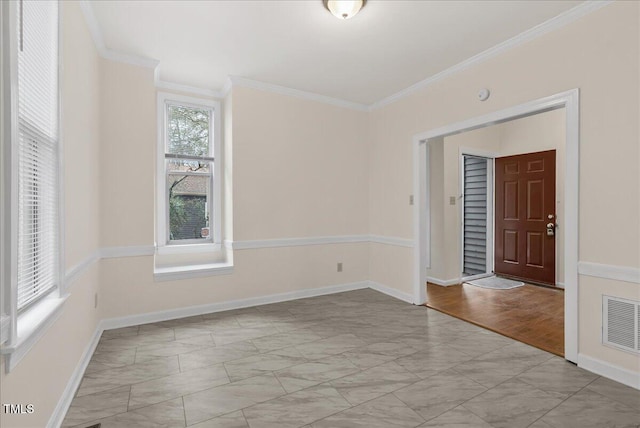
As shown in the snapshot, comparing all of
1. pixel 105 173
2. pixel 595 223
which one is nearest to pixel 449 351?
pixel 595 223

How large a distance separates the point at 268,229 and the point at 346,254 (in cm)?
129

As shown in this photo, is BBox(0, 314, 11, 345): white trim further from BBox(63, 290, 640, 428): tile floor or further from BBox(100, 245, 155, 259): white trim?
BBox(100, 245, 155, 259): white trim

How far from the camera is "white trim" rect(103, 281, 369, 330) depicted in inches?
136

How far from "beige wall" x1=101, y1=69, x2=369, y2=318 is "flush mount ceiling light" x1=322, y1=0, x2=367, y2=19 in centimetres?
186

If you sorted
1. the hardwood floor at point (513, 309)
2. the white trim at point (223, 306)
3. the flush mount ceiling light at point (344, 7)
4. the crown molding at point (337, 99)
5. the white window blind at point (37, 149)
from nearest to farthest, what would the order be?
the white window blind at point (37, 149), the flush mount ceiling light at point (344, 7), the crown molding at point (337, 99), the hardwood floor at point (513, 309), the white trim at point (223, 306)

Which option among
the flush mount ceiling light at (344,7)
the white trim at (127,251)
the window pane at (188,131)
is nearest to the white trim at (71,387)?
the white trim at (127,251)

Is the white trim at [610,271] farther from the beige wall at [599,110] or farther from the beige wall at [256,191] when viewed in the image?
the beige wall at [256,191]

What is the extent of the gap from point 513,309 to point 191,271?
387 centimetres

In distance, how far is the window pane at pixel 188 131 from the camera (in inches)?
165

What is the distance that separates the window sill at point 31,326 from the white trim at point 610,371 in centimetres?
351

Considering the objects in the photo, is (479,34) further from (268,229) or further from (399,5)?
(268,229)

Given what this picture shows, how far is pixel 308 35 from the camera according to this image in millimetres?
3018

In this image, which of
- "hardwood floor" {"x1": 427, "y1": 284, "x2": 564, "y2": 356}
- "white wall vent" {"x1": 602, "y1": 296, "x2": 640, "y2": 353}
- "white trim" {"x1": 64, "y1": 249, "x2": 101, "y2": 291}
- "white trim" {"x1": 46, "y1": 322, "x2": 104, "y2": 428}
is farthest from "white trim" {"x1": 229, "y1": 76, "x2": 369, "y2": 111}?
"white wall vent" {"x1": 602, "y1": 296, "x2": 640, "y2": 353}

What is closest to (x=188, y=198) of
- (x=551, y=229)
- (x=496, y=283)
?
(x=496, y=283)
